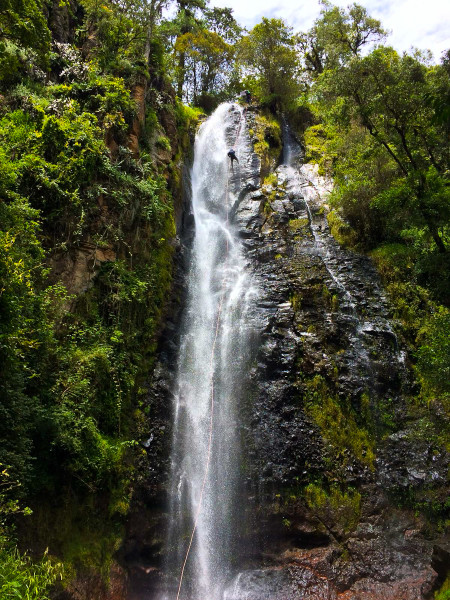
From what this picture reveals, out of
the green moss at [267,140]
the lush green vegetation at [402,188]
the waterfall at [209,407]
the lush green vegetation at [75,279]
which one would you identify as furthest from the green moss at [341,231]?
the lush green vegetation at [75,279]

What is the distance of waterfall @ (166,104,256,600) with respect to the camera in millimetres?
8562

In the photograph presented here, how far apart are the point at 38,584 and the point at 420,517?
26.0 ft

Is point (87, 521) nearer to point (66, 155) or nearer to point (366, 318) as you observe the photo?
point (66, 155)

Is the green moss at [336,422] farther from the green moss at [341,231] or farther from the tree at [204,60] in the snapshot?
the tree at [204,60]

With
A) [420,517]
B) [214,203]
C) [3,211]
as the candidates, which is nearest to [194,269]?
[214,203]

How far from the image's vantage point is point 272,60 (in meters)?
23.2

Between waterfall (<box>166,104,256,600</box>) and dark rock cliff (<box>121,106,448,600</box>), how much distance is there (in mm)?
339

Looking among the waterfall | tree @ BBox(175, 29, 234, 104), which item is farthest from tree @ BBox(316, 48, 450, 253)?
tree @ BBox(175, 29, 234, 104)

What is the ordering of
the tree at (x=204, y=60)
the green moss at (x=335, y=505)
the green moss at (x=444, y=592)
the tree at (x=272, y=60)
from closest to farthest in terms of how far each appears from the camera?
the green moss at (x=444, y=592) → the green moss at (x=335, y=505) → the tree at (x=272, y=60) → the tree at (x=204, y=60)

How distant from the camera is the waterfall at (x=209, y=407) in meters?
8.56

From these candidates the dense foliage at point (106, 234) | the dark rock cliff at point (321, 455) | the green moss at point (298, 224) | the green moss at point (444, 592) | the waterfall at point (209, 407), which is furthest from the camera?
the green moss at point (298, 224)

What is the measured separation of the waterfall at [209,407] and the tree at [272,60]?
11.4 metres

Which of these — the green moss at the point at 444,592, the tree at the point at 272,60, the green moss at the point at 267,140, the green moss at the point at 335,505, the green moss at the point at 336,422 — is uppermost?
the tree at the point at 272,60

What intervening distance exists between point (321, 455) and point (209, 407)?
3.11 m
